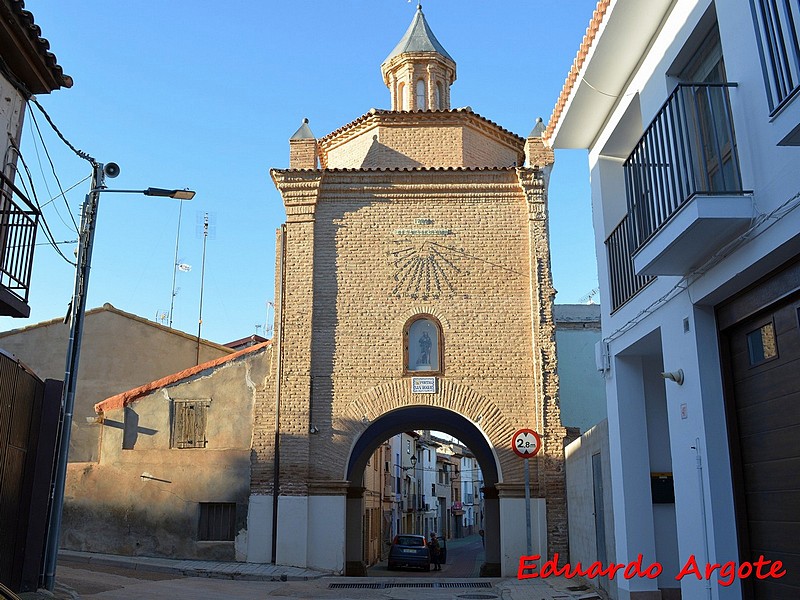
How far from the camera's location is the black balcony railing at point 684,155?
20.3ft

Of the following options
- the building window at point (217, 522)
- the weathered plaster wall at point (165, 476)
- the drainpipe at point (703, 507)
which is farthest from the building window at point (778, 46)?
the building window at point (217, 522)

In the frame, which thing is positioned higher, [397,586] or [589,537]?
[589,537]

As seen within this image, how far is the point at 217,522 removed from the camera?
17000mm

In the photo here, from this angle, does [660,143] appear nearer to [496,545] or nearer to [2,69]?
[2,69]

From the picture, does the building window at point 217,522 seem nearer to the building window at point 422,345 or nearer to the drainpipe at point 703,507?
the building window at point 422,345

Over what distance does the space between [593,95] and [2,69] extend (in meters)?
7.21

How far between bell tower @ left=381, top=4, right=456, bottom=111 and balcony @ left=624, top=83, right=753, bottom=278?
48.8 ft

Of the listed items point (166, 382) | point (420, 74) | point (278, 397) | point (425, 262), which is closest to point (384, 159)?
point (425, 262)

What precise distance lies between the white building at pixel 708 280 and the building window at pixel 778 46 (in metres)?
0.01

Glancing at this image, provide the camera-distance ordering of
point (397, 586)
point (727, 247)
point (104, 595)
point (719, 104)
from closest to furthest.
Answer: point (727, 247), point (719, 104), point (104, 595), point (397, 586)

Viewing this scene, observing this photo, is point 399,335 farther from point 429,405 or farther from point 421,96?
point 421,96

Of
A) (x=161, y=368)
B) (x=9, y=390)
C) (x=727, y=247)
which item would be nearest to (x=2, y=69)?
(x=9, y=390)

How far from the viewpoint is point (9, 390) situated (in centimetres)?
944

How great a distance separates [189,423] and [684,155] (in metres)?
13.9
